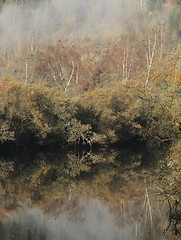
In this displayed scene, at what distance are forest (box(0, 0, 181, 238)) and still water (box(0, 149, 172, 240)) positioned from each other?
5.96ft

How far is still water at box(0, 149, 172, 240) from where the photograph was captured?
55.4ft

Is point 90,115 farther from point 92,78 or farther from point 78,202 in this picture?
point 92,78

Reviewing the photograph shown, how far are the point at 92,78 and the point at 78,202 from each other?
1965 inches

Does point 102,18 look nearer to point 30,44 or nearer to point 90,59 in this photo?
point 30,44

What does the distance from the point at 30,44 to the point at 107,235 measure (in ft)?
322

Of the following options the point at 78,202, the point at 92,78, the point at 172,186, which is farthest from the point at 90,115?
the point at 92,78

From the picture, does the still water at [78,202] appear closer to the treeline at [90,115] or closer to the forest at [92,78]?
the forest at [92,78]

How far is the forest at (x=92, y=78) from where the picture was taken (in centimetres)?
3919

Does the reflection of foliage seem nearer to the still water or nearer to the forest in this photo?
→ the forest

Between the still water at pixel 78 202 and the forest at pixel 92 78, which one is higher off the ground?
the forest at pixel 92 78

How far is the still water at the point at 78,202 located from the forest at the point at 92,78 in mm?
1816

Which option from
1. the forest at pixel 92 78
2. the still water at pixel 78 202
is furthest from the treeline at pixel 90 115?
the still water at pixel 78 202

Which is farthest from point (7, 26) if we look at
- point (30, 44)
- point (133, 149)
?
point (133, 149)

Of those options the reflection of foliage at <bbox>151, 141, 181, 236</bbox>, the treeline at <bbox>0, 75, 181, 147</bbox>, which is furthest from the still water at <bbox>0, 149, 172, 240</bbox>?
the treeline at <bbox>0, 75, 181, 147</bbox>
